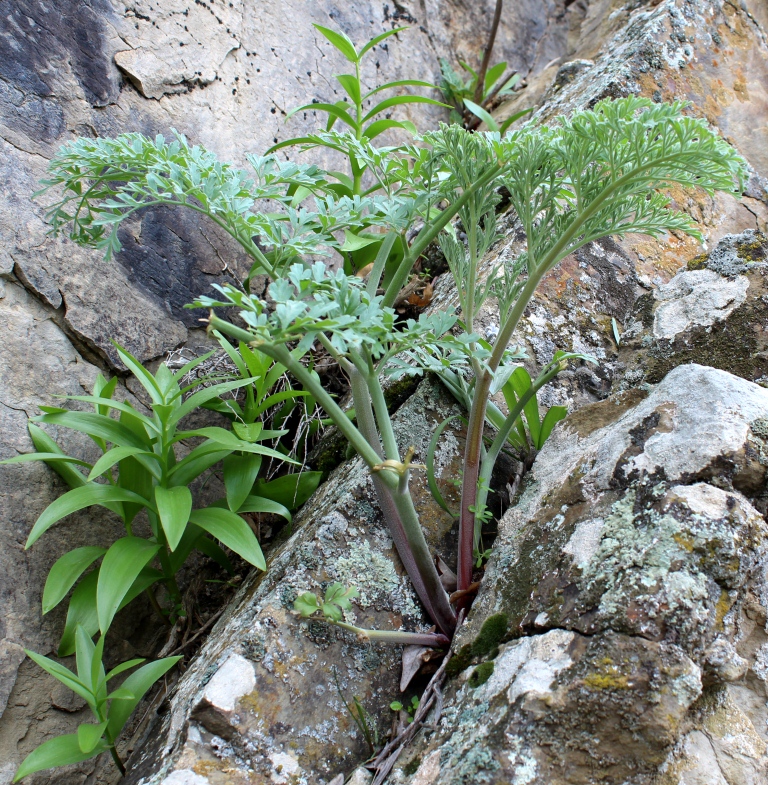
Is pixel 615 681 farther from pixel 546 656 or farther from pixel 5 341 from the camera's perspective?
pixel 5 341

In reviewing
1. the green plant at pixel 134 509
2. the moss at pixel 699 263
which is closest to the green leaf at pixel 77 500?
the green plant at pixel 134 509

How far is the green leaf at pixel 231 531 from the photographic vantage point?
1.57 m

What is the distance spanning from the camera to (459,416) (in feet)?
6.21

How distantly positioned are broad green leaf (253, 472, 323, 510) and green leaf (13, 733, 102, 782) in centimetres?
83

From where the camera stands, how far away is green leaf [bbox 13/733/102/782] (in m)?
1.38

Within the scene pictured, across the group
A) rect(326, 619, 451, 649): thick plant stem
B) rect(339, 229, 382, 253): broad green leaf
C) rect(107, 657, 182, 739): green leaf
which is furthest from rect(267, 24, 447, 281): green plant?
rect(107, 657, 182, 739): green leaf

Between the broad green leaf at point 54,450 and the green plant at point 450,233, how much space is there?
0.73 m

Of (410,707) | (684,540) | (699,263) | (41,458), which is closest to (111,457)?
(41,458)

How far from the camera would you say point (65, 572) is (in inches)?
66.7

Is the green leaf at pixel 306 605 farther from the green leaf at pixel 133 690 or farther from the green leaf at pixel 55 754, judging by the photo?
A: the green leaf at pixel 55 754

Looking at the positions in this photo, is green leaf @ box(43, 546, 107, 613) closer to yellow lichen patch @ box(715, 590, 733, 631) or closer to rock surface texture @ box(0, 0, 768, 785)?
rock surface texture @ box(0, 0, 768, 785)

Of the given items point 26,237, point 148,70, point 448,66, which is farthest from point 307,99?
point 26,237

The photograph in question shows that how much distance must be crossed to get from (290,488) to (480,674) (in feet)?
3.03

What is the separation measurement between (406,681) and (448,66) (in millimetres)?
3643
